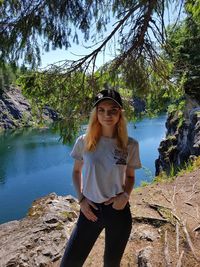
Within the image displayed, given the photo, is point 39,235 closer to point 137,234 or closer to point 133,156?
point 137,234

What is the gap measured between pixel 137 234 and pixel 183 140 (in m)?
9.67

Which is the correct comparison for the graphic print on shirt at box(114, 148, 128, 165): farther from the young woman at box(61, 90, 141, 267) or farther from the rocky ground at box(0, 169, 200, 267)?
the rocky ground at box(0, 169, 200, 267)

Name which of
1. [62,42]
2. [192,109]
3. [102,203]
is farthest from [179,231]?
[192,109]

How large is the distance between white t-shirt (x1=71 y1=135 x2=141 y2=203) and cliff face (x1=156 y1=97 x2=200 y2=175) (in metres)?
7.38

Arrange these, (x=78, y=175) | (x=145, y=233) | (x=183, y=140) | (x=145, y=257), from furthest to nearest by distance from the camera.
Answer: (x=183, y=140) < (x=145, y=233) < (x=145, y=257) < (x=78, y=175)

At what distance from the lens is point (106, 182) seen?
245cm

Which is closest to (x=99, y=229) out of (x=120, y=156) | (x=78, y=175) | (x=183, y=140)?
(x=78, y=175)

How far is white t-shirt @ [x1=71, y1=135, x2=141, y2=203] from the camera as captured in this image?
96.1 inches

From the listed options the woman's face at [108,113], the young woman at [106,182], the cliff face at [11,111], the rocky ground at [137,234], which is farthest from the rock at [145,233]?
the cliff face at [11,111]

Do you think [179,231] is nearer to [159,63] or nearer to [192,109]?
[159,63]

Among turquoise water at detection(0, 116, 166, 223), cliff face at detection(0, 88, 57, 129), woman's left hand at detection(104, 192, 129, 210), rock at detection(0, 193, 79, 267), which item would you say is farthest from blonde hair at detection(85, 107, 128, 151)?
cliff face at detection(0, 88, 57, 129)

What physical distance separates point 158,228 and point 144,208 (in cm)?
77

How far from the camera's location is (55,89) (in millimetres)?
3824

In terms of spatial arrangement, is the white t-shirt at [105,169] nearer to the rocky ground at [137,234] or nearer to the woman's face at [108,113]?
the woman's face at [108,113]
